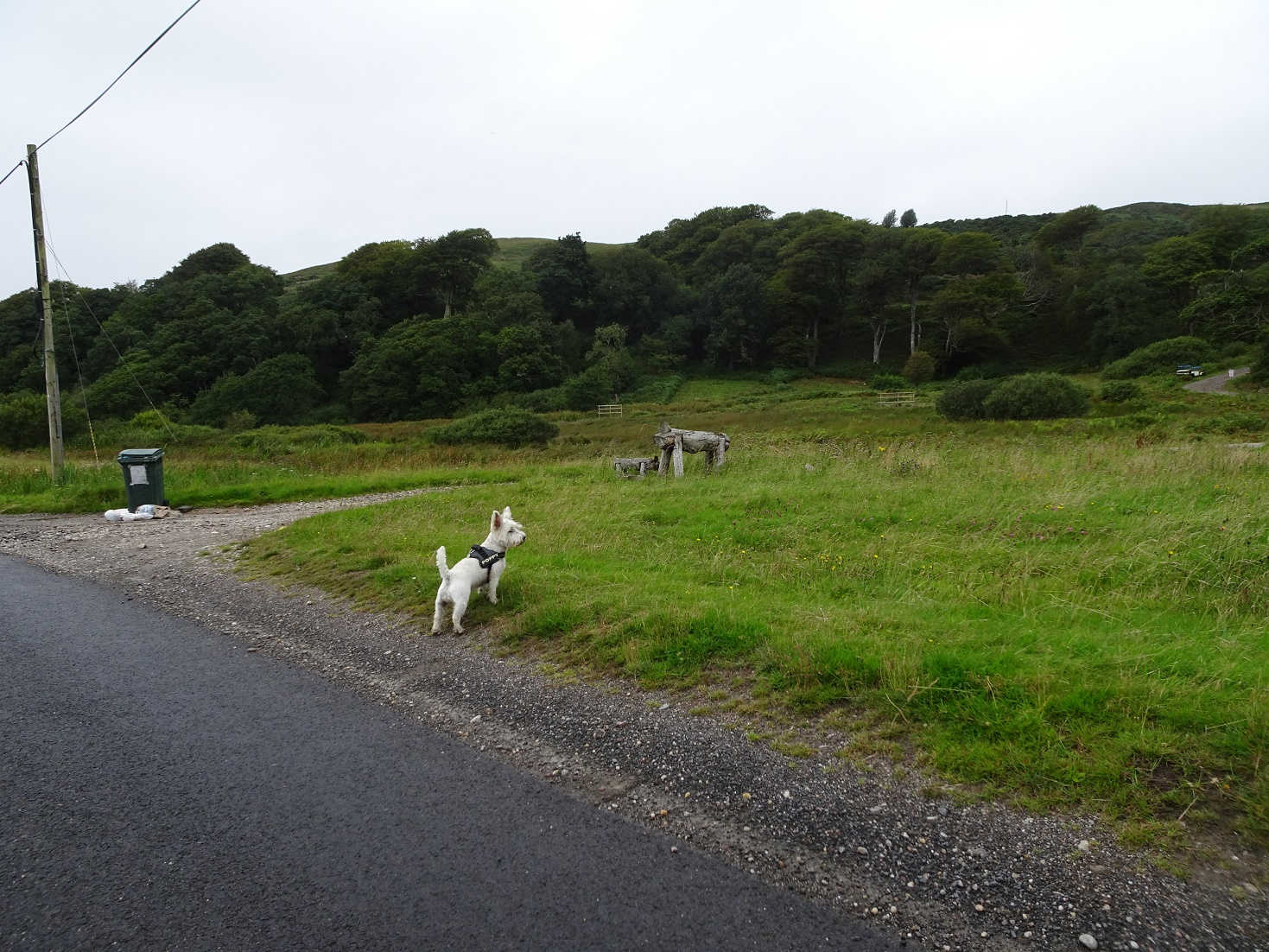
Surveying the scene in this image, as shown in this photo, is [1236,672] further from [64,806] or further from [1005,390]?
[1005,390]

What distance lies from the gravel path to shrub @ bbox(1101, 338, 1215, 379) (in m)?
63.0

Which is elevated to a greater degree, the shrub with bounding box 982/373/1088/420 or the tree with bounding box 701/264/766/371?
the tree with bounding box 701/264/766/371

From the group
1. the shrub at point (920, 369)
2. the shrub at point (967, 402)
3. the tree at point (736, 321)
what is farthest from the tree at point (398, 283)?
the shrub at point (967, 402)

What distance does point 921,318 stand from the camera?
83.9 m

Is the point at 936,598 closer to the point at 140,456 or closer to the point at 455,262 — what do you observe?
the point at 140,456

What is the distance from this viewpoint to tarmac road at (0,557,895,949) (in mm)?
3193

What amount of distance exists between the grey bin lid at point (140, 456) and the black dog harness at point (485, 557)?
12113mm

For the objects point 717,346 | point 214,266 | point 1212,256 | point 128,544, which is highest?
point 214,266

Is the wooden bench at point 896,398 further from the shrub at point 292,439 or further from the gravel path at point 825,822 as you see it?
the gravel path at point 825,822

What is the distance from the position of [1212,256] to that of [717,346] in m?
51.4

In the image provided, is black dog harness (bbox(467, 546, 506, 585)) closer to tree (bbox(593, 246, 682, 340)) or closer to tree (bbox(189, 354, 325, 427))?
tree (bbox(189, 354, 325, 427))

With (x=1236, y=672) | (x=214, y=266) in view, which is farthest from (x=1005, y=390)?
(x=214, y=266)

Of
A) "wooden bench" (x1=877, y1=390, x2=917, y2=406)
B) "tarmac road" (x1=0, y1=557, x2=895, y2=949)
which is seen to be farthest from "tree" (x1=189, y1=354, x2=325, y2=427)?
"tarmac road" (x1=0, y1=557, x2=895, y2=949)

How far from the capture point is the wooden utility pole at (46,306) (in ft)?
63.6
